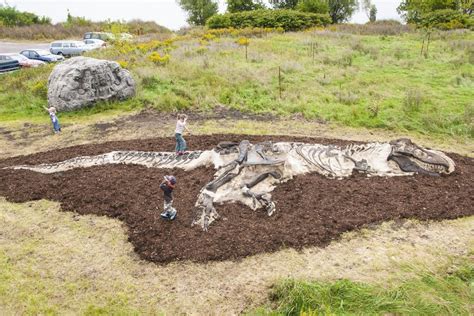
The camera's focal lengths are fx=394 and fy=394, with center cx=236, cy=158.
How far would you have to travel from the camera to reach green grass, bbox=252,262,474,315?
493 cm

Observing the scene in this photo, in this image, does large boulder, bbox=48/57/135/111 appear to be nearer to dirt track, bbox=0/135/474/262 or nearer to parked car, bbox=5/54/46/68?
dirt track, bbox=0/135/474/262

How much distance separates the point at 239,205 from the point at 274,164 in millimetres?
1116

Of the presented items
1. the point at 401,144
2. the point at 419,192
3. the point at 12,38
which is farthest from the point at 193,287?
the point at 12,38

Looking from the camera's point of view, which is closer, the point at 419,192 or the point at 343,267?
the point at 343,267

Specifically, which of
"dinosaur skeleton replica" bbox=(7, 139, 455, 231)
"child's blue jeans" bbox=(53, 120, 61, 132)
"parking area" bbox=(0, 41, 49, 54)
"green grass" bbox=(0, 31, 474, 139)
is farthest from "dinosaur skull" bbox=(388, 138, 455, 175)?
"parking area" bbox=(0, 41, 49, 54)

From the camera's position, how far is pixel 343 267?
5.80m

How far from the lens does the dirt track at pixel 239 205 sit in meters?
6.30

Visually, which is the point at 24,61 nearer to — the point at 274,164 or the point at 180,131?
the point at 180,131

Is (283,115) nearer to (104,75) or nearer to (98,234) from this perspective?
(104,75)

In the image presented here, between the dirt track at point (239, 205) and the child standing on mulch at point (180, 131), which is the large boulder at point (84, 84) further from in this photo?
the child standing on mulch at point (180, 131)

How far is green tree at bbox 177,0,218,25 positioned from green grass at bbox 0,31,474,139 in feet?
74.0

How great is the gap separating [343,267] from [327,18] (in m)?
32.6

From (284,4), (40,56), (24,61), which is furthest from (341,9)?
(24,61)

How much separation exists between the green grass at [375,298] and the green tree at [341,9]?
46409mm
